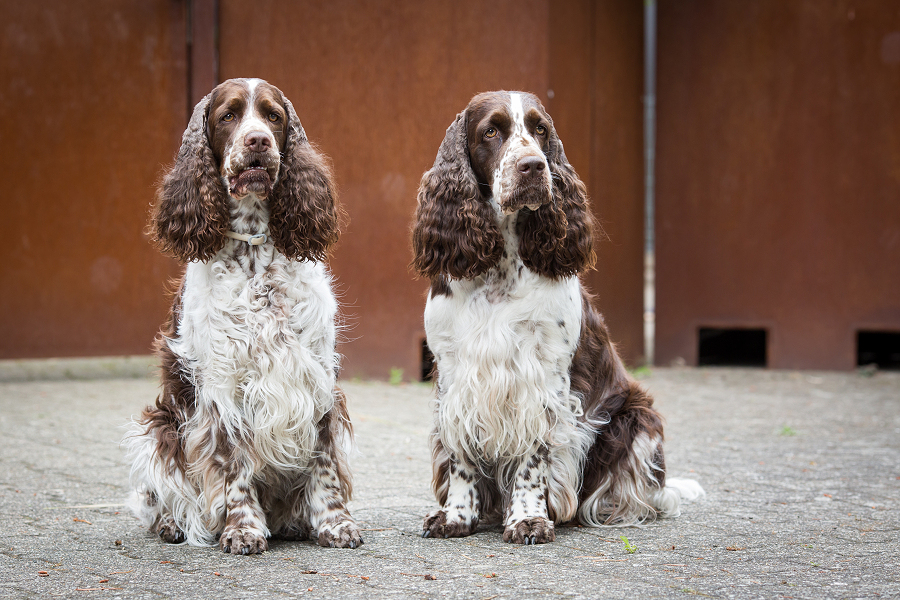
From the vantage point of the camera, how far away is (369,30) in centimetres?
859

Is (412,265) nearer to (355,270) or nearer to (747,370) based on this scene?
(355,270)

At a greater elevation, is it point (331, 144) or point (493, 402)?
point (331, 144)

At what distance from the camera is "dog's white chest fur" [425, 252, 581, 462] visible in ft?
12.5

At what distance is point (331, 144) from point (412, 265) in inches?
190

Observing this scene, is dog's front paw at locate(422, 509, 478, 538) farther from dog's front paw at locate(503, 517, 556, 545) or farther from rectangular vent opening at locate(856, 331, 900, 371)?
rectangular vent opening at locate(856, 331, 900, 371)

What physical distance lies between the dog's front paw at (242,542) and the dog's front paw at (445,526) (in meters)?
0.64

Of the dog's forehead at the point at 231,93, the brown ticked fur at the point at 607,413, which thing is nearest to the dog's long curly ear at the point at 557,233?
the brown ticked fur at the point at 607,413

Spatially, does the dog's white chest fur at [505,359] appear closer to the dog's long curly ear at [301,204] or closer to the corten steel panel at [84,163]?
the dog's long curly ear at [301,204]

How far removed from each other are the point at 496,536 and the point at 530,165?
1446 mm

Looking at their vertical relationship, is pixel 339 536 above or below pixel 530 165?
below

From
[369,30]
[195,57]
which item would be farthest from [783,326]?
[195,57]

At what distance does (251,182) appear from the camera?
363 cm

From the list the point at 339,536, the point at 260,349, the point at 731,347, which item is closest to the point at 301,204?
the point at 260,349

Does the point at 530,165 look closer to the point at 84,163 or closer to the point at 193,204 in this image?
the point at 193,204
